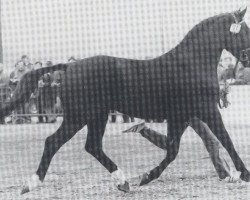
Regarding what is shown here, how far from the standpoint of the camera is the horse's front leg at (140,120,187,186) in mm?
6980

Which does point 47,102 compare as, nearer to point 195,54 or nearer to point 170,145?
point 170,145

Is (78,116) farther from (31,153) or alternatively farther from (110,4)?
(110,4)

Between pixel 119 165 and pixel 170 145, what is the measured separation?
6.48 ft

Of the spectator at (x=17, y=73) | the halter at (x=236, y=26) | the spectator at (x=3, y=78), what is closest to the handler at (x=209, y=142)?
the halter at (x=236, y=26)

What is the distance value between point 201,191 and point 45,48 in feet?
49.5

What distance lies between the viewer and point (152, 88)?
6793 millimetres

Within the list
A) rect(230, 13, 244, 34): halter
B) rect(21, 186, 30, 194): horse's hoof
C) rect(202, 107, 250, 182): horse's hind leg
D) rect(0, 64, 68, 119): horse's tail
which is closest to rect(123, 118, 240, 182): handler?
rect(202, 107, 250, 182): horse's hind leg

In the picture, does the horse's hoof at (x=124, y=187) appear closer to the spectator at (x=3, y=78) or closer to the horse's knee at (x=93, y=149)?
the horse's knee at (x=93, y=149)

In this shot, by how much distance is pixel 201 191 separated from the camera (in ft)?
→ 21.3

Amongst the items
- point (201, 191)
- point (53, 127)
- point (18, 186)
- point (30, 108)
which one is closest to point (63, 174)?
point (18, 186)

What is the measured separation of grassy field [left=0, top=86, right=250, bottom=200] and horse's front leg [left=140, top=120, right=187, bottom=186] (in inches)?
4.2

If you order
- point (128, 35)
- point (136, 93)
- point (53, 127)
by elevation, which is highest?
point (128, 35)

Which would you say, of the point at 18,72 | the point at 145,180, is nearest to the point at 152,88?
the point at 145,180

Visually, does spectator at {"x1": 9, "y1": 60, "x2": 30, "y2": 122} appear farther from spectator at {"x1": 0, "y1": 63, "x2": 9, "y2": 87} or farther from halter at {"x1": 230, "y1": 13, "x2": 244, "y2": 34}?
halter at {"x1": 230, "y1": 13, "x2": 244, "y2": 34}
